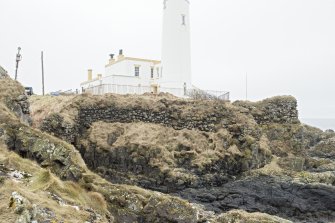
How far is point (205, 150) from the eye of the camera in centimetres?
2811

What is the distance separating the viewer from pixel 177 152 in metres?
27.3

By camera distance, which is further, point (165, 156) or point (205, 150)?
point (205, 150)

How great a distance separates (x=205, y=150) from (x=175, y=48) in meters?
16.2

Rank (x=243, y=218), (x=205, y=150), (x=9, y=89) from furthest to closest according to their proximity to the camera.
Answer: (x=205, y=150) < (x=9, y=89) < (x=243, y=218)

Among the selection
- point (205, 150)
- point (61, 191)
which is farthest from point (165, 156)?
point (61, 191)

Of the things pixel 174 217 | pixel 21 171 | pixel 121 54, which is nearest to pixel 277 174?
pixel 174 217

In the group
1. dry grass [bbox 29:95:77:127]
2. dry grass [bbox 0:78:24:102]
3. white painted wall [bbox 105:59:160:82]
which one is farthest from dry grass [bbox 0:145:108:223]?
white painted wall [bbox 105:59:160:82]

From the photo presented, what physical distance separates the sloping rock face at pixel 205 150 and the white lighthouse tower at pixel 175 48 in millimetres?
8606

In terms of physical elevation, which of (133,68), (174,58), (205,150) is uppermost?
(174,58)

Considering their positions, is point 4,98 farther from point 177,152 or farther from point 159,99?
point 159,99

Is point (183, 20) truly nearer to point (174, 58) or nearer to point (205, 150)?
point (174, 58)

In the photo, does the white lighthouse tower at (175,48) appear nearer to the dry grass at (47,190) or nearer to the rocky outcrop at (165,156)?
the rocky outcrop at (165,156)

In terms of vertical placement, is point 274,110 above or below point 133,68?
below

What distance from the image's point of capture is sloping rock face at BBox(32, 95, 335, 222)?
23.3 m
